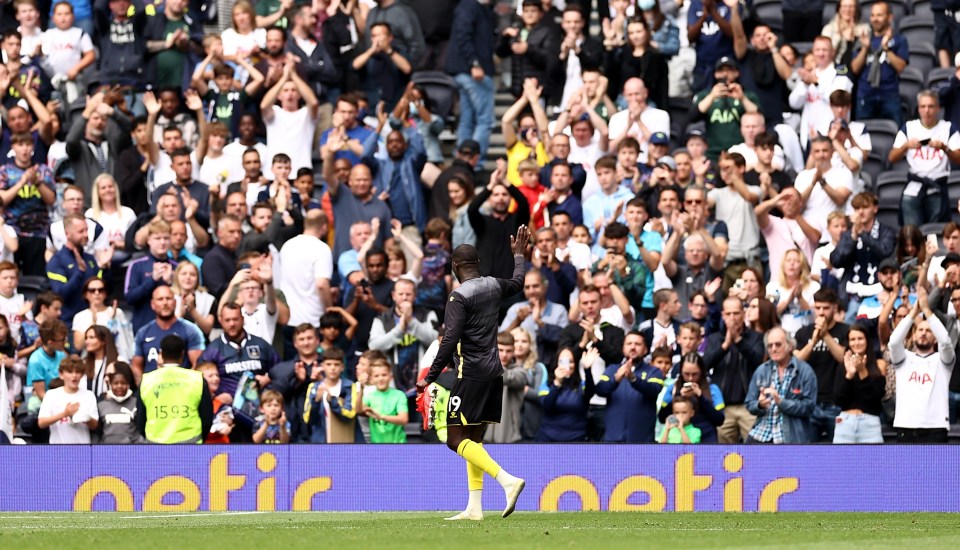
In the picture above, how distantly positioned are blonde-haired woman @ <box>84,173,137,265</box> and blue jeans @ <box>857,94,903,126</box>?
348 inches

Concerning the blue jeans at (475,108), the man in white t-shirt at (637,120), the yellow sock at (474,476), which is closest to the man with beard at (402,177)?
the blue jeans at (475,108)

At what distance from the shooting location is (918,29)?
23078 mm

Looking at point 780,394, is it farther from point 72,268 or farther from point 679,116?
point 72,268

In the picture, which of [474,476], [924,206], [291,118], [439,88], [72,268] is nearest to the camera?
[474,476]

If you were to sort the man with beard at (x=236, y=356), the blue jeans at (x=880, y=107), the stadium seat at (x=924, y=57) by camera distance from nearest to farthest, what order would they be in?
the man with beard at (x=236, y=356)
the blue jeans at (x=880, y=107)
the stadium seat at (x=924, y=57)

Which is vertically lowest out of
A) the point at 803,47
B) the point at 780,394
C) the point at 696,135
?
the point at 780,394

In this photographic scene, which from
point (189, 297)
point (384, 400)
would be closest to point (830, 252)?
point (384, 400)

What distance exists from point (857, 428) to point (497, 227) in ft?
15.2

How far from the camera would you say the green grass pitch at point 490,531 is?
1127cm

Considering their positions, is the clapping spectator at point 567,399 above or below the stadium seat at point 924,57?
below

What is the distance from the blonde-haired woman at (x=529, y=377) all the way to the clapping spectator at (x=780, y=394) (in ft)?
6.87

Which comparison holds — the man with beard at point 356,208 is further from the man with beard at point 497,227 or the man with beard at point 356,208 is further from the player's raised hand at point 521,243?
the player's raised hand at point 521,243

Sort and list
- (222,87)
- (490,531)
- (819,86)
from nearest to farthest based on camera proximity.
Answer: (490,531), (819,86), (222,87)

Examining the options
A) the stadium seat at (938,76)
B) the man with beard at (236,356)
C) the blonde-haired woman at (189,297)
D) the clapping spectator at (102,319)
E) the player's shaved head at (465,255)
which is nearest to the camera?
the player's shaved head at (465,255)
